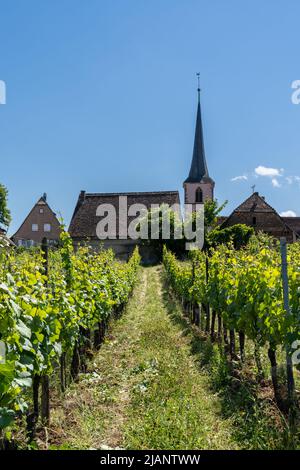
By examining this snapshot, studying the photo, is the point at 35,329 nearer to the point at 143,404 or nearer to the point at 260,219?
the point at 143,404

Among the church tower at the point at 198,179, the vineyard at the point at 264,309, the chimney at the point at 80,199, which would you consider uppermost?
the church tower at the point at 198,179

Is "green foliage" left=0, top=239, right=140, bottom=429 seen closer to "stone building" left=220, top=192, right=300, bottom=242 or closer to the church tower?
"stone building" left=220, top=192, right=300, bottom=242

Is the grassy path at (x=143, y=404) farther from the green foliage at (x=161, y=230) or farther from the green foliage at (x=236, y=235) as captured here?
the green foliage at (x=161, y=230)

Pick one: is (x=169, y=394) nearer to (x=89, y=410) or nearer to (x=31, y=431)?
(x=89, y=410)

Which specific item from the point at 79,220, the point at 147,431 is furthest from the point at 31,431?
the point at 79,220

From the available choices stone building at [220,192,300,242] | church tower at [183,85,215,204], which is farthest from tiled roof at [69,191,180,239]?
stone building at [220,192,300,242]

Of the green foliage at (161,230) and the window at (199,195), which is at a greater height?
the window at (199,195)

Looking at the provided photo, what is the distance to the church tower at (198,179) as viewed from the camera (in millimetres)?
41875

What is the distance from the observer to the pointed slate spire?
42.6m

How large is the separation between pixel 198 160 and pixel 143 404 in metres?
40.5

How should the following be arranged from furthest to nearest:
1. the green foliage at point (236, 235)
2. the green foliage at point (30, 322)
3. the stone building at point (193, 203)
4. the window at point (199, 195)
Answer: the window at point (199, 195)
the stone building at point (193, 203)
the green foliage at point (236, 235)
the green foliage at point (30, 322)

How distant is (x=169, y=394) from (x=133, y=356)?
1924mm

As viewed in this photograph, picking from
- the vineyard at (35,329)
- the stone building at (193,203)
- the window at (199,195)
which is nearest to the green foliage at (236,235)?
the stone building at (193,203)

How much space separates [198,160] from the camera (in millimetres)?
43281
